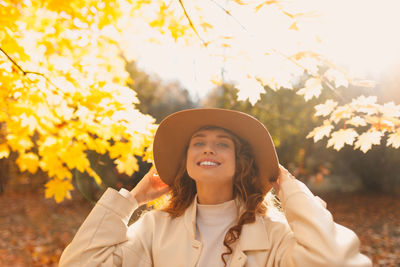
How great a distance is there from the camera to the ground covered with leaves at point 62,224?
231 inches

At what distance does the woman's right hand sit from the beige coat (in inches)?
3.7

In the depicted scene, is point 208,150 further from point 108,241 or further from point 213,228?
point 108,241

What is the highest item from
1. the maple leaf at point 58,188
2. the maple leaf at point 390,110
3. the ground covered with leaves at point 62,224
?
the maple leaf at point 390,110

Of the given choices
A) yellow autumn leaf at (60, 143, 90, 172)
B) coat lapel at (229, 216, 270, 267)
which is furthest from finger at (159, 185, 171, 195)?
yellow autumn leaf at (60, 143, 90, 172)

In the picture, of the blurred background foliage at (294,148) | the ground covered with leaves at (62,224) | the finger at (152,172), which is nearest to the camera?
the finger at (152,172)

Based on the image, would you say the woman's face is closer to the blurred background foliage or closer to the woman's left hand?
the woman's left hand

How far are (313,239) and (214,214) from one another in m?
0.58

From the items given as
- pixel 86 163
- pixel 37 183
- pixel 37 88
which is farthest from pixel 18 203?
pixel 37 88

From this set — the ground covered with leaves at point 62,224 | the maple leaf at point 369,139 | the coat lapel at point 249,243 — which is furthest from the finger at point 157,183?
the ground covered with leaves at point 62,224

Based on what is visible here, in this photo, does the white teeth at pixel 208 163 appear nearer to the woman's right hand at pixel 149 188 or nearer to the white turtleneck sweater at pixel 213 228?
the white turtleneck sweater at pixel 213 228

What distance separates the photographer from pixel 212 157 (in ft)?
6.11

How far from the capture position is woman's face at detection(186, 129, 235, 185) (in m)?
1.84

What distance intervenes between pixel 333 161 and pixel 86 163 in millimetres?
9379

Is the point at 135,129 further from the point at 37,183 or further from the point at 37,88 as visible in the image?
the point at 37,183
